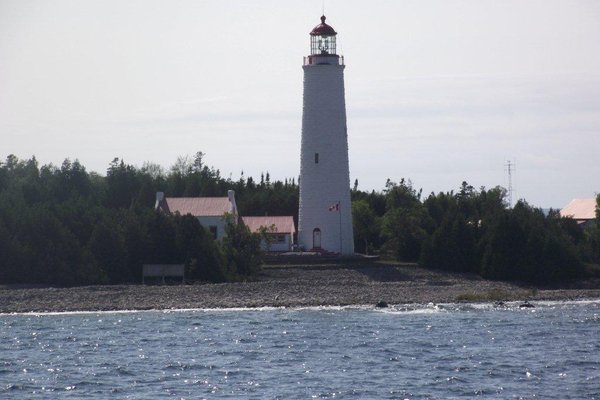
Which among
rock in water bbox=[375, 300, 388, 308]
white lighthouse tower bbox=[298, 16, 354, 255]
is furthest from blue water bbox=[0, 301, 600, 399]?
white lighthouse tower bbox=[298, 16, 354, 255]

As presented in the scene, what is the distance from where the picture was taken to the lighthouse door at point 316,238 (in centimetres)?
5403

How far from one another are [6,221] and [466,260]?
2074 cm

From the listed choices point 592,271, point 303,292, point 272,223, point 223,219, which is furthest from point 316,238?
point 592,271

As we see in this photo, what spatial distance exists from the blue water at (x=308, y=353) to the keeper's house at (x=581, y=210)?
120ft

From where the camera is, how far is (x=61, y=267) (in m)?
46.2

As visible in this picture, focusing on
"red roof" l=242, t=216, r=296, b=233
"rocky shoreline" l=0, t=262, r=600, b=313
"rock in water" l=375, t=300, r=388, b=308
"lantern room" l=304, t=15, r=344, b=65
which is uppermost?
"lantern room" l=304, t=15, r=344, b=65

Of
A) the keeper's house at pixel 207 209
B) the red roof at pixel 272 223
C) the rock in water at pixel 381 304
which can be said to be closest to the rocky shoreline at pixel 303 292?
the rock in water at pixel 381 304

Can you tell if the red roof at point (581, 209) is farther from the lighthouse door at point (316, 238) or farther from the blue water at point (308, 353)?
the blue water at point (308, 353)

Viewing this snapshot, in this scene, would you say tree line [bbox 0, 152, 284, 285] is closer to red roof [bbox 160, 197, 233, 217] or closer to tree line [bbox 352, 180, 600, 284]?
red roof [bbox 160, 197, 233, 217]

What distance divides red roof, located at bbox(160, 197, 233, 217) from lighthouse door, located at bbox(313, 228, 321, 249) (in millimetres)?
6466

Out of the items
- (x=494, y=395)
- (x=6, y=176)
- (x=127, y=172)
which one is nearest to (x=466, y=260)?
(x=494, y=395)

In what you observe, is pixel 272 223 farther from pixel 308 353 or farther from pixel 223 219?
pixel 308 353

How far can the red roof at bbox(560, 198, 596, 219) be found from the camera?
78.9 meters

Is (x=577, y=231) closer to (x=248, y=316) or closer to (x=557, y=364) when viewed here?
(x=248, y=316)
